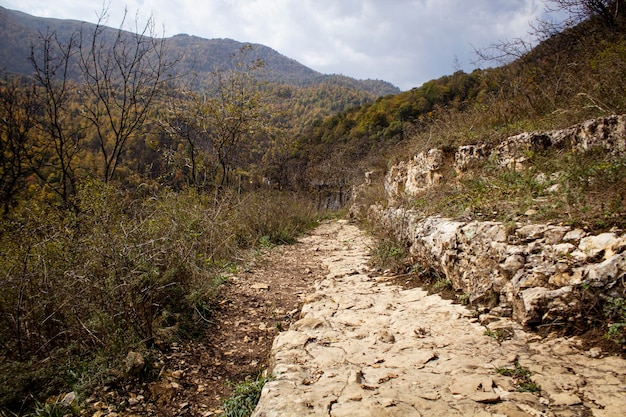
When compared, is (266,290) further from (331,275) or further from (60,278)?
(60,278)

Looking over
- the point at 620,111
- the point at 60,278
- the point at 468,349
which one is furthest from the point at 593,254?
the point at 60,278

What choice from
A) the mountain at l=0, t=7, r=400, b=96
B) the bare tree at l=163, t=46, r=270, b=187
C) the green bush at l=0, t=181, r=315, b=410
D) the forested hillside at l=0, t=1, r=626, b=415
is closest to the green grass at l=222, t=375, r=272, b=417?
the forested hillside at l=0, t=1, r=626, b=415

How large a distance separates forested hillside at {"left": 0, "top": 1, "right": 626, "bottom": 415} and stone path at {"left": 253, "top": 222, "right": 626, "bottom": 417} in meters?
1.14

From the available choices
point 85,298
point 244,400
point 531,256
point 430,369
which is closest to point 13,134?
point 85,298

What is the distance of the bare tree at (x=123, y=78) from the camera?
19.9 ft

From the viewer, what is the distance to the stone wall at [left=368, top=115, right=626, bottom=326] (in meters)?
2.18

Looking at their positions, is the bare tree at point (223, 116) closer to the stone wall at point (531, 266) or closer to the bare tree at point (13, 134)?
the bare tree at point (13, 134)

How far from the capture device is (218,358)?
118 inches

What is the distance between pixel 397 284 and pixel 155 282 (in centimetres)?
290

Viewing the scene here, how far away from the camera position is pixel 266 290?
477 centimetres

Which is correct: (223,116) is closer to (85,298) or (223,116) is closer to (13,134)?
(13,134)

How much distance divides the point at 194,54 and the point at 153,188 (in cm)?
632

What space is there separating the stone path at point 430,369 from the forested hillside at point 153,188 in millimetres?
1140

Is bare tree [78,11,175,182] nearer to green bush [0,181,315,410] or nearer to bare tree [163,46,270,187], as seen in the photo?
bare tree [163,46,270,187]
